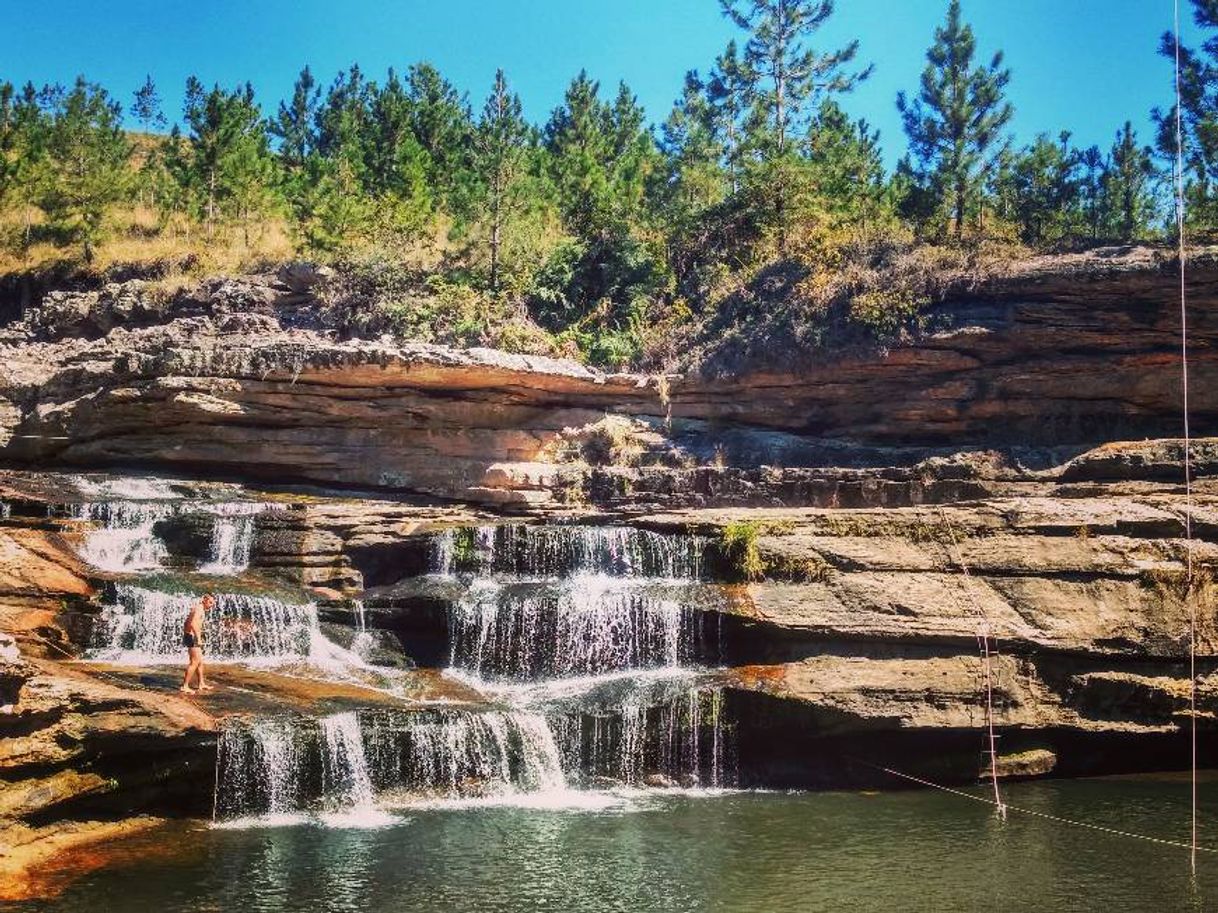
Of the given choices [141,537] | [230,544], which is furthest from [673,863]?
[141,537]

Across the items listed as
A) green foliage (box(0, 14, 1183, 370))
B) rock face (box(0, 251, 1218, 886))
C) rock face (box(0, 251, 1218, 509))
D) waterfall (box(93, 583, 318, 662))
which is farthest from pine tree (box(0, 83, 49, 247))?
waterfall (box(93, 583, 318, 662))

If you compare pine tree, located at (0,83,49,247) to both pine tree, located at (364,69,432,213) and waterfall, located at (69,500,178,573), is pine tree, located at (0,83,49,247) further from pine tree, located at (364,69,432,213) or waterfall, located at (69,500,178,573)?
waterfall, located at (69,500,178,573)

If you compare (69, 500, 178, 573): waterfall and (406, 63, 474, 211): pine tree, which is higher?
(406, 63, 474, 211): pine tree

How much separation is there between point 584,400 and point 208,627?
36.0 ft

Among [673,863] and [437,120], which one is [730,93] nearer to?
[437,120]

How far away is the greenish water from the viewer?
10.3 m

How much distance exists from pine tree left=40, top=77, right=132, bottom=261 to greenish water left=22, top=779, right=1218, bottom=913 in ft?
85.8

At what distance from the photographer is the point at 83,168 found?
1350 inches

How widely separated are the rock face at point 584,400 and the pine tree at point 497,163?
618 centimetres

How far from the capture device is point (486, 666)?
1705 cm

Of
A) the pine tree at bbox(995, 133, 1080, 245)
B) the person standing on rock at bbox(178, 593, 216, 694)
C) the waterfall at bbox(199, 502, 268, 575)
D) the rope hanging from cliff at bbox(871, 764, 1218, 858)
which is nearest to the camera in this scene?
the rope hanging from cliff at bbox(871, 764, 1218, 858)

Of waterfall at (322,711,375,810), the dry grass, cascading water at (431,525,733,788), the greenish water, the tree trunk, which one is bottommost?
the greenish water

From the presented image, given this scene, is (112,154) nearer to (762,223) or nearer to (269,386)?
(269,386)

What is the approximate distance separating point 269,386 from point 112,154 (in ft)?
68.5
